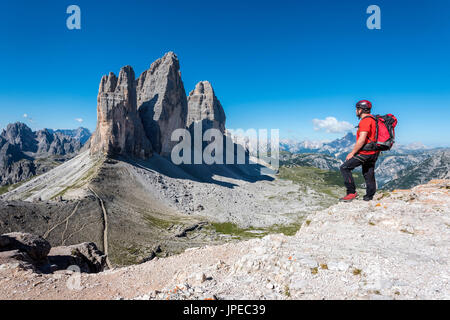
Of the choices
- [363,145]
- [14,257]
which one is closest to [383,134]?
[363,145]

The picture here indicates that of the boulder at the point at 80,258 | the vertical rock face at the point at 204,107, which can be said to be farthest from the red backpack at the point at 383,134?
the vertical rock face at the point at 204,107

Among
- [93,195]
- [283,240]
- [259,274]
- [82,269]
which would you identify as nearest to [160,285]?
[259,274]

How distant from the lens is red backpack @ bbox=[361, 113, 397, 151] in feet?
32.1

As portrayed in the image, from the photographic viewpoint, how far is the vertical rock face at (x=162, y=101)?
352ft

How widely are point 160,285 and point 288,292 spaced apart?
5.12 metres

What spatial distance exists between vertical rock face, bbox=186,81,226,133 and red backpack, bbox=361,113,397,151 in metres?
150

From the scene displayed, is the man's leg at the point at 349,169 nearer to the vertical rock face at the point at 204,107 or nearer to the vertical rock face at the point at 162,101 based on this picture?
the vertical rock face at the point at 162,101

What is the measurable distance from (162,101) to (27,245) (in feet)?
327

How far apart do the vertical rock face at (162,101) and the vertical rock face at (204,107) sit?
37289 mm

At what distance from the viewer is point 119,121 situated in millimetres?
81188

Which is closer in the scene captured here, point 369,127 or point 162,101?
point 369,127

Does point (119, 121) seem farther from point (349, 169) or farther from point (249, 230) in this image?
point (349, 169)

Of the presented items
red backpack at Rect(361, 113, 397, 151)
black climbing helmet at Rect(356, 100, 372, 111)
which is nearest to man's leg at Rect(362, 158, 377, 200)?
red backpack at Rect(361, 113, 397, 151)

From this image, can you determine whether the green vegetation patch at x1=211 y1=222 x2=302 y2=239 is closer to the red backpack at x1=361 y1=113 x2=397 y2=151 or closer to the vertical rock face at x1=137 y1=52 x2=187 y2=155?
the red backpack at x1=361 y1=113 x2=397 y2=151
